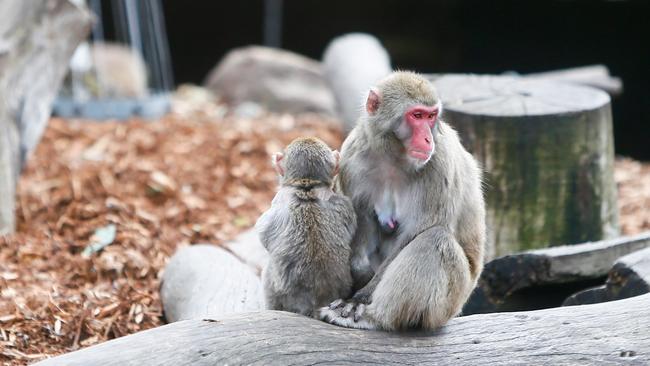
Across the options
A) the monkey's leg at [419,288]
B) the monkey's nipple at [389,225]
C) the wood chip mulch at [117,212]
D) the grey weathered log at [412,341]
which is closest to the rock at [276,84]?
the wood chip mulch at [117,212]

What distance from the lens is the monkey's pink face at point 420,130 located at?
13.7ft

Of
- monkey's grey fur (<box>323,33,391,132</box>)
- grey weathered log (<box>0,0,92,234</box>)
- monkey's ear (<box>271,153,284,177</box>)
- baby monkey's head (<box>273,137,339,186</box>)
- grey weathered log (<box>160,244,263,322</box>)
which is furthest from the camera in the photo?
monkey's grey fur (<box>323,33,391,132</box>)

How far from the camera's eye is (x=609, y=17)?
12781 mm

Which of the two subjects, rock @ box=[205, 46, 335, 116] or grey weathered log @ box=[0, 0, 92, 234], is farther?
rock @ box=[205, 46, 335, 116]

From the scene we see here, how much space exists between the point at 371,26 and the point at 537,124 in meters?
9.40

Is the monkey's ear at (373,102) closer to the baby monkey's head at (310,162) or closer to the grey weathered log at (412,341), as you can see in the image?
the baby monkey's head at (310,162)

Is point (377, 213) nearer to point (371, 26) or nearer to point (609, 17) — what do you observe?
point (609, 17)

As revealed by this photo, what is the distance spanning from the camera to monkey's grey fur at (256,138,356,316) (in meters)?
4.30

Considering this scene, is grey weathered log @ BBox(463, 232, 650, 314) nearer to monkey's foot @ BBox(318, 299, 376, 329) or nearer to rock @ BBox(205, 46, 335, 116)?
monkey's foot @ BBox(318, 299, 376, 329)

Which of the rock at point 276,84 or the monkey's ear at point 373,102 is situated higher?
the monkey's ear at point 373,102

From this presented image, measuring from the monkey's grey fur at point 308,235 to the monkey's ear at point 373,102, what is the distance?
0.30m

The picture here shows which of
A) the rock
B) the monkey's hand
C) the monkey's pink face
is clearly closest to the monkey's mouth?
the monkey's pink face

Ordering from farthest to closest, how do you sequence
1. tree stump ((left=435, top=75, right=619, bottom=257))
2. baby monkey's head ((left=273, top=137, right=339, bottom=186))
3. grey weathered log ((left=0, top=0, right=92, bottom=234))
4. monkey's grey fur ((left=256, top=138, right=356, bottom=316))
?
grey weathered log ((left=0, top=0, right=92, bottom=234)), tree stump ((left=435, top=75, right=619, bottom=257)), baby monkey's head ((left=273, top=137, right=339, bottom=186)), monkey's grey fur ((left=256, top=138, right=356, bottom=316))

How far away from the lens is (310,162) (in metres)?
4.42
